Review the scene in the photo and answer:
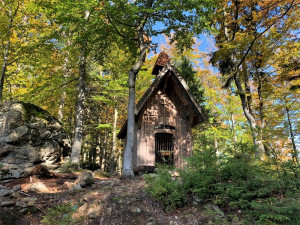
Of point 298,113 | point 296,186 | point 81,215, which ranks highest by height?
point 298,113

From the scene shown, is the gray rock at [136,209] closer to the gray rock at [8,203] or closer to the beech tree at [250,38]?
the gray rock at [8,203]

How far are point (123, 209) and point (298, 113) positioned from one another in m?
15.0

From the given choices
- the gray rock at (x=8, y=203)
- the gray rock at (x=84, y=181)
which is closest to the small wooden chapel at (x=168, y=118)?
the gray rock at (x=84, y=181)

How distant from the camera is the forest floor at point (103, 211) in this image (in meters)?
4.74

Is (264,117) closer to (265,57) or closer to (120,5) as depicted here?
(265,57)

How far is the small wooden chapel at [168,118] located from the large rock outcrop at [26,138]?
4.00 meters

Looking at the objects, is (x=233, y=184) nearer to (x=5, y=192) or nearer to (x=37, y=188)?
(x=37, y=188)

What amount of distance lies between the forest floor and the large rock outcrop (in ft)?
10.6

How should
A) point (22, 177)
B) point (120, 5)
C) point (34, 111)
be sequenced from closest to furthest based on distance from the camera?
point (22, 177), point (120, 5), point (34, 111)

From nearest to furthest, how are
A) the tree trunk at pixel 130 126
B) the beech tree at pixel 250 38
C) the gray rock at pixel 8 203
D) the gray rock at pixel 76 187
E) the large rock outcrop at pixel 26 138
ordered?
the gray rock at pixel 8 203
the gray rock at pixel 76 187
the tree trunk at pixel 130 126
the large rock outcrop at pixel 26 138
the beech tree at pixel 250 38

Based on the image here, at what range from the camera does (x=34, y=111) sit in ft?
35.6

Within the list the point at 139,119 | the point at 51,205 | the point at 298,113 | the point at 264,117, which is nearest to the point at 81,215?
A: the point at 51,205

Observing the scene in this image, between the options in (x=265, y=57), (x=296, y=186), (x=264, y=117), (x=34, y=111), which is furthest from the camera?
(x=264, y=117)

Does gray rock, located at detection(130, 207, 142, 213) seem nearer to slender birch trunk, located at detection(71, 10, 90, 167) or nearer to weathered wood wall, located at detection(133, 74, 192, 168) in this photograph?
weathered wood wall, located at detection(133, 74, 192, 168)
